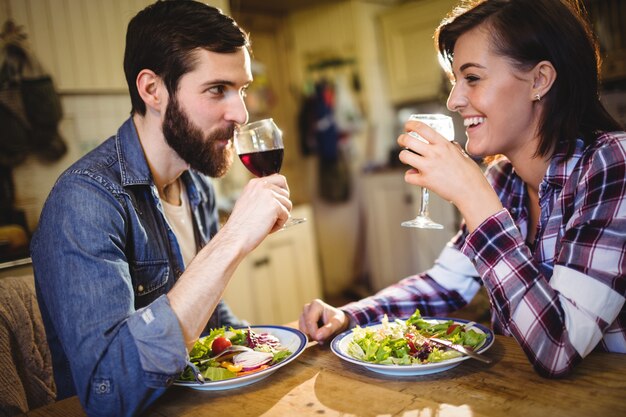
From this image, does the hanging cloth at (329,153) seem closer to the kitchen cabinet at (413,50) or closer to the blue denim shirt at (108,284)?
the kitchen cabinet at (413,50)

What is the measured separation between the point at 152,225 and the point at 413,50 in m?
3.94

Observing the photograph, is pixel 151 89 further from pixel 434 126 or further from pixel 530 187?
pixel 530 187

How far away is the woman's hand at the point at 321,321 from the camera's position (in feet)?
4.19

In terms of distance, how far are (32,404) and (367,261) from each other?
4.03 meters

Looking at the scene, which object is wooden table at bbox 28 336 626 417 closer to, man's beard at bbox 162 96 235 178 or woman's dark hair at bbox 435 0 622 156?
woman's dark hair at bbox 435 0 622 156

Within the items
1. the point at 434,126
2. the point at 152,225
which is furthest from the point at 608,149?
the point at 152,225

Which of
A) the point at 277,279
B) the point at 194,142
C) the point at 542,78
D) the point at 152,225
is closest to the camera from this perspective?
the point at 542,78

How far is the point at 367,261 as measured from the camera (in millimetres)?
5230

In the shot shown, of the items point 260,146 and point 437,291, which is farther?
point 437,291

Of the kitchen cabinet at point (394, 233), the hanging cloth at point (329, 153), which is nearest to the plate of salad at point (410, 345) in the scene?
the kitchen cabinet at point (394, 233)

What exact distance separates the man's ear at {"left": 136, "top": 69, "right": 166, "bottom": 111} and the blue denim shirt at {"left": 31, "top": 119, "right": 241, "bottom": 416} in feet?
0.53

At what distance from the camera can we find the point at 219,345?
1.21m

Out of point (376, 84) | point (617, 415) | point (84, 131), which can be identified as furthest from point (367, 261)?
point (617, 415)

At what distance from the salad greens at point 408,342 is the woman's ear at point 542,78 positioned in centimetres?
61
